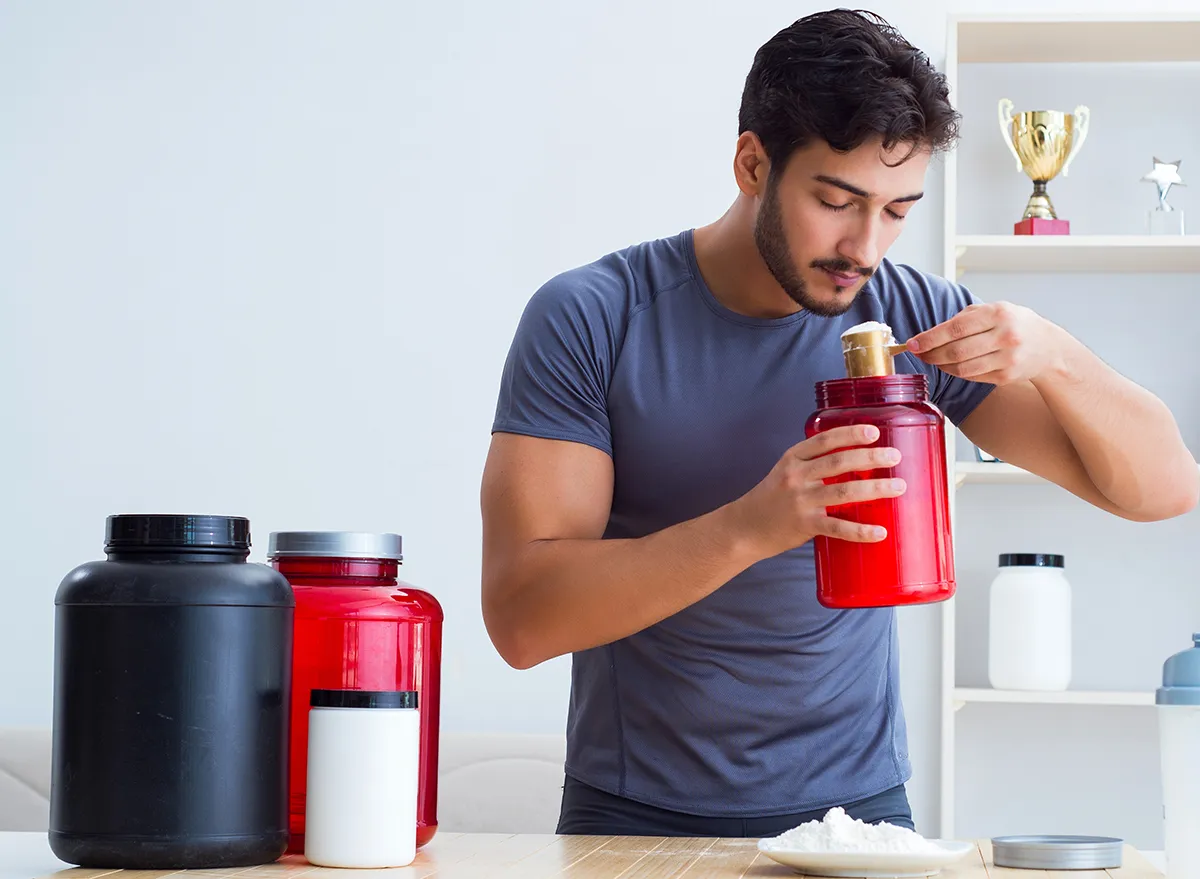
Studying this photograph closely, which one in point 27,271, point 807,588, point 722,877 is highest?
point 27,271

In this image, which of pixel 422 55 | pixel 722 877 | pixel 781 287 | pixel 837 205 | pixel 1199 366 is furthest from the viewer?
pixel 422 55

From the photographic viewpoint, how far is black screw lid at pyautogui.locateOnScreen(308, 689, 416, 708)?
950mm

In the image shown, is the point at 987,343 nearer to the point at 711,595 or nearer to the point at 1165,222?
the point at 711,595

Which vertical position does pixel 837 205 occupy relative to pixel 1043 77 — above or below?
below

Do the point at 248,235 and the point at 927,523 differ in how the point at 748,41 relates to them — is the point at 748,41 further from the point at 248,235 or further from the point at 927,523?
the point at 927,523

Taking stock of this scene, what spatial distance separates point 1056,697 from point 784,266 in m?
1.28

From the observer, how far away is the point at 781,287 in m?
1.38

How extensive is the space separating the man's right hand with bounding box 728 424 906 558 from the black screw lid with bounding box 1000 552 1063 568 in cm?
141

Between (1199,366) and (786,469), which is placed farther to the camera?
(1199,366)

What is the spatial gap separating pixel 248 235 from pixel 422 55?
48 cm

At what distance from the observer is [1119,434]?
1.33 m

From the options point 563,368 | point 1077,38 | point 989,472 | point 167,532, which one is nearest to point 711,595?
point 563,368

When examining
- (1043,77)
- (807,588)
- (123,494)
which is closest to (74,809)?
(807,588)

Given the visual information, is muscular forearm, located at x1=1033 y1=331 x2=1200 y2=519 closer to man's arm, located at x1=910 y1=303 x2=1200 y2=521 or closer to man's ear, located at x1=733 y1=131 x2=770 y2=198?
man's arm, located at x1=910 y1=303 x2=1200 y2=521
